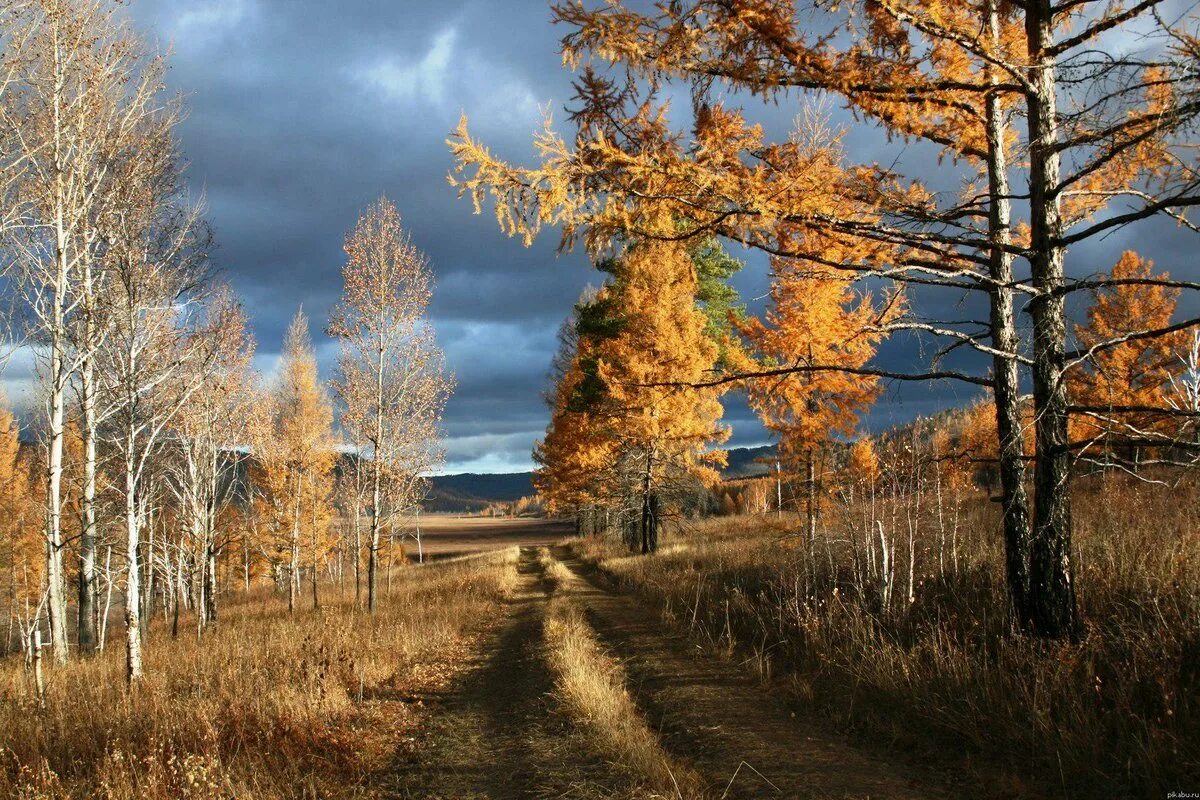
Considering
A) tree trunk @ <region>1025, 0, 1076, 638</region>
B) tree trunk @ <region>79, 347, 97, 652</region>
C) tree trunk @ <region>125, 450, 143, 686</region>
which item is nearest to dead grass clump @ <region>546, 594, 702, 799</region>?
tree trunk @ <region>1025, 0, 1076, 638</region>

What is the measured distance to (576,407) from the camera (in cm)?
2359

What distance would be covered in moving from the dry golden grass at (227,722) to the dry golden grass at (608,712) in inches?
66.8

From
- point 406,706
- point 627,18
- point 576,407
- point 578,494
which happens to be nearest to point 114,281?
point 406,706

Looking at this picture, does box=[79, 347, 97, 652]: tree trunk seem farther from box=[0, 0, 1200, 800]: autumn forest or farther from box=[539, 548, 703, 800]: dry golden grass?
box=[539, 548, 703, 800]: dry golden grass

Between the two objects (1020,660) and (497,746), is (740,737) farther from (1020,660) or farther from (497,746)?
(1020,660)

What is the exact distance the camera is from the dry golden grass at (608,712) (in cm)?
443

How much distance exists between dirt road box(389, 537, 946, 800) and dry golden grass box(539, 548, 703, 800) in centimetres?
10

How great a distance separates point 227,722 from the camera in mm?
5824

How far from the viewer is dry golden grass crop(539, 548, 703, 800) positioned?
443cm

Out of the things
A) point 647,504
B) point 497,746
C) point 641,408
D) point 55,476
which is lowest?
point 497,746

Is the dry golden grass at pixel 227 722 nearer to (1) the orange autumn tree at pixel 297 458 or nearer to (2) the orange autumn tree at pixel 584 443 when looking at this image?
(2) the orange autumn tree at pixel 584 443

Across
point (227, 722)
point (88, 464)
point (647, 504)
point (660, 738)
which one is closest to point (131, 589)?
point (88, 464)

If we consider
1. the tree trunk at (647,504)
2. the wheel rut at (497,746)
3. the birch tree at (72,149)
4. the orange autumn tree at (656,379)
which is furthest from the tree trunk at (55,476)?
the tree trunk at (647,504)

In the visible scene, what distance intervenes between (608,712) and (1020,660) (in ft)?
11.5
